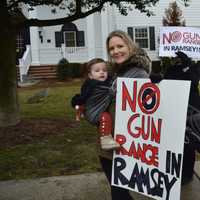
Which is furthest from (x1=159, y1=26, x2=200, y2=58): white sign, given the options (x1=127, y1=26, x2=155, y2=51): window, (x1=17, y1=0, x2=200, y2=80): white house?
(x1=127, y1=26, x2=155, y2=51): window

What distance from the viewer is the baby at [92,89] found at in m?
2.69

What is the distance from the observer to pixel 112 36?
276cm

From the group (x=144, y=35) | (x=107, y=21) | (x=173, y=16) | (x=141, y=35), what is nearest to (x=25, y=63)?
(x=107, y=21)

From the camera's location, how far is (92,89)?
9.16 feet

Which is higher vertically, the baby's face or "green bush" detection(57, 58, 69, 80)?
the baby's face

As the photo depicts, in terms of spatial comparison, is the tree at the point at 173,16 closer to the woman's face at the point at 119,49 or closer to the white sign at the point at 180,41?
the white sign at the point at 180,41

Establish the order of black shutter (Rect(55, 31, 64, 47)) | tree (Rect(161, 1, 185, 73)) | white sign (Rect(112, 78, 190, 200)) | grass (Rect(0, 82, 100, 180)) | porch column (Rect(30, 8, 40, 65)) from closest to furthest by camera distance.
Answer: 1. white sign (Rect(112, 78, 190, 200))
2. grass (Rect(0, 82, 100, 180))
3. tree (Rect(161, 1, 185, 73))
4. porch column (Rect(30, 8, 40, 65))
5. black shutter (Rect(55, 31, 64, 47))

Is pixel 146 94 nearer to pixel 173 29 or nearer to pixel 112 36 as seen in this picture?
pixel 112 36

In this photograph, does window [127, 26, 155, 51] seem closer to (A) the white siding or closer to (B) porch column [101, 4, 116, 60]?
(A) the white siding

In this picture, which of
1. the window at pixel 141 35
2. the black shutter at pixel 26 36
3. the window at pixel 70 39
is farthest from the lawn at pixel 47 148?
the window at pixel 141 35

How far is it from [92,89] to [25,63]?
690 inches

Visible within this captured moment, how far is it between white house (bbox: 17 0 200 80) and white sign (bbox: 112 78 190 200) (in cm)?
1877

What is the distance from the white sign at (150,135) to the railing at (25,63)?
16.9 metres

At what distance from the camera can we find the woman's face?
2.70 metres
